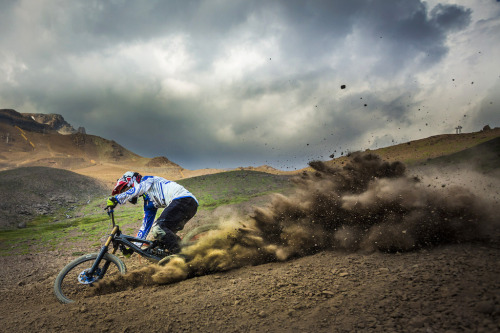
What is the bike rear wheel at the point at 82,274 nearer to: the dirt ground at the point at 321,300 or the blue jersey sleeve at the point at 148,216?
the dirt ground at the point at 321,300

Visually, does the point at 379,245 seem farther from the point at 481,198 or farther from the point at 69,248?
the point at 69,248

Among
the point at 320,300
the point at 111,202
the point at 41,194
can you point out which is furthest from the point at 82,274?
the point at 41,194

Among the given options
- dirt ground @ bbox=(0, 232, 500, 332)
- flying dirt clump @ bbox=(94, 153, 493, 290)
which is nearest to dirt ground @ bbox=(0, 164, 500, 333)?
dirt ground @ bbox=(0, 232, 500, 332)

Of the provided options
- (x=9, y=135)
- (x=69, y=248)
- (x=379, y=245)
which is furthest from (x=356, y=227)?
(x=9, y=135)

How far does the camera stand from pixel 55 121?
154375 mm

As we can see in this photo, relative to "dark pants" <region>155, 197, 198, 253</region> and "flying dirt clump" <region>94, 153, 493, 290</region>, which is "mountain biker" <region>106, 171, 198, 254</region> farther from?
"flying dirt clump" <region>94, 153, 493, 290</region>

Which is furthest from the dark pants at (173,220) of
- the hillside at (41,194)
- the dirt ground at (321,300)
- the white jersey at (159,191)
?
the hillside at (41,194)

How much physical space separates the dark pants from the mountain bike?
0.26m

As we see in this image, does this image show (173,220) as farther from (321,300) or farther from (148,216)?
(321,300)

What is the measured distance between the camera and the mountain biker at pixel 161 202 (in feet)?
23.6

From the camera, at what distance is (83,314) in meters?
5.14

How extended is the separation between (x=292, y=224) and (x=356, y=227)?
1.79 metres

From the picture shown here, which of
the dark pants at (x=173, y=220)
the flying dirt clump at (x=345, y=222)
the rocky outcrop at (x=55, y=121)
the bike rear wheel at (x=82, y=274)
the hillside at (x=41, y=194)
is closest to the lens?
the flying dirt clump at (x=345, y=222)

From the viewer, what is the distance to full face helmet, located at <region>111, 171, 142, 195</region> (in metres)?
7.50
